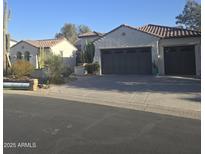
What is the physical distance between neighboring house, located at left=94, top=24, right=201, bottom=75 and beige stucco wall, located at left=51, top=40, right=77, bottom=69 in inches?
347

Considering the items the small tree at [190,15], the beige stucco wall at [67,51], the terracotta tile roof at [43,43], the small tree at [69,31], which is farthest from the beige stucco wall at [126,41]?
the small tree at [69,31]

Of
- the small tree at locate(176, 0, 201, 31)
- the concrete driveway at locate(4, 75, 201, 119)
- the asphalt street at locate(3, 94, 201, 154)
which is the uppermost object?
the small tree at locate(176, 0, 201, 31)

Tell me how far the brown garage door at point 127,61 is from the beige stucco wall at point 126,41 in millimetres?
431

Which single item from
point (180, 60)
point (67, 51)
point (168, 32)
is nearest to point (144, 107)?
point (180, 60)

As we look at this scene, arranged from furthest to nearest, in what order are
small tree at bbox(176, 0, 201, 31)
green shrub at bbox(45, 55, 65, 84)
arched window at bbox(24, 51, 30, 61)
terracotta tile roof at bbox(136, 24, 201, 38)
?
small tree at bbox(176, 0, 201, 31)
arched window at bbox(24, 51, 30, 61)
terracotta tile roof at bbox(136, 24, 201, 38)
green shrub at bbox(45, 55, 65, 84)

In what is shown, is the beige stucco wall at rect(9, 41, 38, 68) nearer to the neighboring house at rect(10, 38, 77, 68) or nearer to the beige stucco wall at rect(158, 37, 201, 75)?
the neighboring house at rect(10, 38, 77, 68)

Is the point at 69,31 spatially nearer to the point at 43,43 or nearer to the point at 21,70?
the point at 43,43

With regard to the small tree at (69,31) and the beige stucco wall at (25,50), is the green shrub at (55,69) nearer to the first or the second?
the beige stucco wall at (25,50)

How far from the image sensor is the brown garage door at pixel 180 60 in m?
25.1

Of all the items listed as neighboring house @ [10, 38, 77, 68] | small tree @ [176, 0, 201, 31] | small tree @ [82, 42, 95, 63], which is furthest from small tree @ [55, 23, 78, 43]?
small tree @ [82, 42, 95, 63]

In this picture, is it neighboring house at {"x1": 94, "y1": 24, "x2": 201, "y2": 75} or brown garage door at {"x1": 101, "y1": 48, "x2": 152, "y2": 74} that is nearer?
neighboring house at {"x1": 94, "y1": 24, "x2": 201, "y2": 75}

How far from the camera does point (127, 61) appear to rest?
2766cm

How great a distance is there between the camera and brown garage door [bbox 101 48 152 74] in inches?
1057

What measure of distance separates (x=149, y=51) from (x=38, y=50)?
14476 mm
